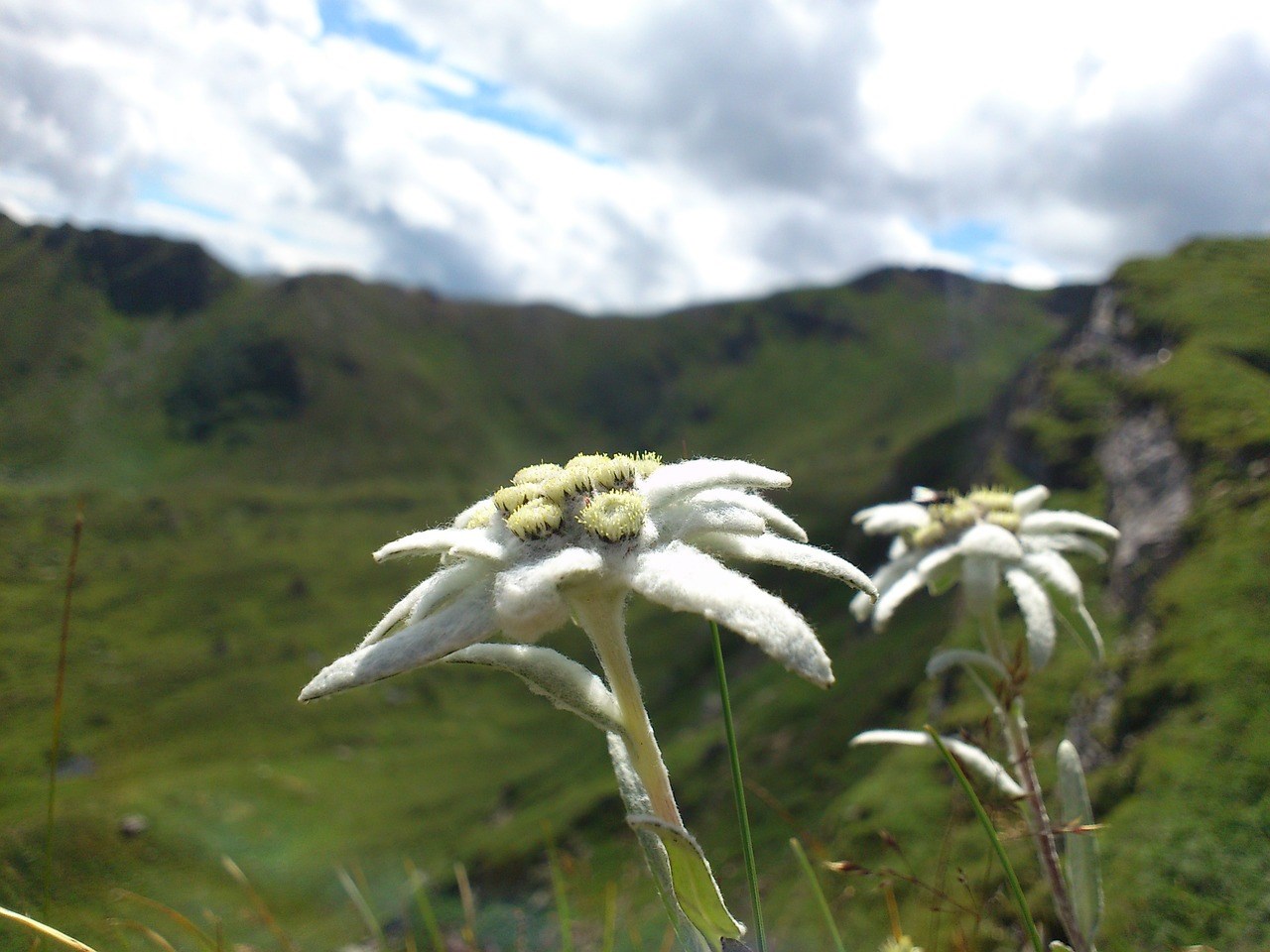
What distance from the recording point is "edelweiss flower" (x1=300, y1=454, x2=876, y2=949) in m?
2.55

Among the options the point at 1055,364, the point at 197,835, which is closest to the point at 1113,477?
the point at 1055,364

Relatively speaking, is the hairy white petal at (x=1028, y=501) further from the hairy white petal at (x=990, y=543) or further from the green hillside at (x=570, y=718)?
the green hillside at (x=570, y=718)

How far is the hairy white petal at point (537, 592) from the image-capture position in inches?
101

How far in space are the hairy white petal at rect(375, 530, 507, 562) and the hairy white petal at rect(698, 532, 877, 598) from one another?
2.81 ft

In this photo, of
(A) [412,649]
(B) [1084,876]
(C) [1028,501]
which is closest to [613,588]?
(A) [412,649]

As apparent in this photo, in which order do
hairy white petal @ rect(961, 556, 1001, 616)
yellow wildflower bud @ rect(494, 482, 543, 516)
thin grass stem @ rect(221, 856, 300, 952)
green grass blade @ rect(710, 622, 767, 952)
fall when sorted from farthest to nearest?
hairy white petal @ rect(961, 556, 1001, 616) < thin grass stem @ rect(221, 856, 300, 952) < yellow wildflower bud @ rect(494, 482, 543, 516) < green grass blade @ rect(710, 622, 767, 952)

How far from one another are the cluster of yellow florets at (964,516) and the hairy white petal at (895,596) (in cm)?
30

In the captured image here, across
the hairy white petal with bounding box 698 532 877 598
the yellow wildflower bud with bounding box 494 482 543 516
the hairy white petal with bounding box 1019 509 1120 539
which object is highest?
the hairy white petal with bounding box 1019 509 1120 539

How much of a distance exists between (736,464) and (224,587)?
162m

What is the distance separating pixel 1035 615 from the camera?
4699 millimetres

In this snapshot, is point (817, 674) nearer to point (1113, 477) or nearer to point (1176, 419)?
point (1176, 419)

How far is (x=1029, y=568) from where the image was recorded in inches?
208

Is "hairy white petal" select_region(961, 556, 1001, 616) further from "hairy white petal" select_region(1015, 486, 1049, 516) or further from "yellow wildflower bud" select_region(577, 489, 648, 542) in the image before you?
"yellow wildflower bud" select_region(577, 489, 648, 542)

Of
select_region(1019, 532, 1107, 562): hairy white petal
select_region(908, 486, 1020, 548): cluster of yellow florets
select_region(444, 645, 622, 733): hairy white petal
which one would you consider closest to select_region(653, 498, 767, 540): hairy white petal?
select_region(444, 645, 622, 733): hairy white petal
